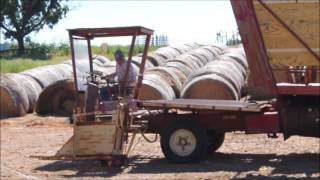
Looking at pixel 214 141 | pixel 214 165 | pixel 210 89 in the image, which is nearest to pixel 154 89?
pixel 210 89

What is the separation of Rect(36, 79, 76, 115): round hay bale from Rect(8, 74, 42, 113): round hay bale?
98 centimetres

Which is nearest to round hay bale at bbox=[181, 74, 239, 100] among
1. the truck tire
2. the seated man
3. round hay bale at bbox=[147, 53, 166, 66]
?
the seated man

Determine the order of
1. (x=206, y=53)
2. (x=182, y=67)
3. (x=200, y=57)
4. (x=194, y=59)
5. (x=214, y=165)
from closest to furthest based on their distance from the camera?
(x=214, y=165) < (x=182, y=67) < (x=194, y=59) < (x=200, y=57) < (x=206, y=53)

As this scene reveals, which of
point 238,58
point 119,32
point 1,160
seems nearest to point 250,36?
point 119,32

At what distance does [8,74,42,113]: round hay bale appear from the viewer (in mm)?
22625

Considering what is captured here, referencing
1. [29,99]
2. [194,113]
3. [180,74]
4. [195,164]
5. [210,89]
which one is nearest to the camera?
[195,164]

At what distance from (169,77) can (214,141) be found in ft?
31.3

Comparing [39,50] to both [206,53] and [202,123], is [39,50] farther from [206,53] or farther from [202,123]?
[202,123]

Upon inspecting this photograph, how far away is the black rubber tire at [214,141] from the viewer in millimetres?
12648

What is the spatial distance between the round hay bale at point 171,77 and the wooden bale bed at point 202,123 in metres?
9.69

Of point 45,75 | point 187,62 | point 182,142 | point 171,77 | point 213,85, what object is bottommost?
point 182,142

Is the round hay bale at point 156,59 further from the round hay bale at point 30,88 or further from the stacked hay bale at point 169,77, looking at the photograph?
the round hay bale at point 30,88

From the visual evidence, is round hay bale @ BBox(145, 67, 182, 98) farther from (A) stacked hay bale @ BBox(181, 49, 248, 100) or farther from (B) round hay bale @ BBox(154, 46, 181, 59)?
(B) round hay bale @ BBox(154, 46, 181, 59)

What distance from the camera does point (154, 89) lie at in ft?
65.5
